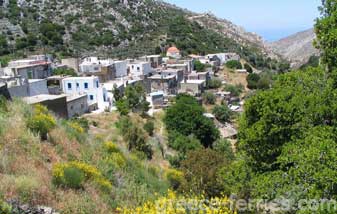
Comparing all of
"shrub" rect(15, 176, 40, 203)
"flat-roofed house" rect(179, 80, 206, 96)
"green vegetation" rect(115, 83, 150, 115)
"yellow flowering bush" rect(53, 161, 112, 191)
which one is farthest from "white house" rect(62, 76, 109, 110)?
"shrub" rect(15, 176, 40, 203)

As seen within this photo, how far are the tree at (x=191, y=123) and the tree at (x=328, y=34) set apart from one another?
82.4ft

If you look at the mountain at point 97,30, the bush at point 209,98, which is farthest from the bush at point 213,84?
the mountain at point 97,30

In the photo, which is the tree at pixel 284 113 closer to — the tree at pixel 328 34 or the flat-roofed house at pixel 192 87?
the tree at pixel 328 34

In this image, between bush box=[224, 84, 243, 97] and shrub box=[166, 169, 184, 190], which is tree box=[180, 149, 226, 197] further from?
bush box=[224, 84, 243, 97]

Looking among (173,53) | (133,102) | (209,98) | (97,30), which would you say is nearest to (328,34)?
(133,102)

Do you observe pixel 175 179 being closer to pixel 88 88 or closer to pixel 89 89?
pixel 89 89

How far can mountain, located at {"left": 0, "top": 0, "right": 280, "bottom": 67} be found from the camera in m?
56.0

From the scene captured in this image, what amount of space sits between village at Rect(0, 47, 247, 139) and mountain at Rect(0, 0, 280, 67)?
694 cm

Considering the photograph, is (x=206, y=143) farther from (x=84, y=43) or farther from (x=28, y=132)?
(x=84, y=43)

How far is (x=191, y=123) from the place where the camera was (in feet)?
111

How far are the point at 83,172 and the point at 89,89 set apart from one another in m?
27.5

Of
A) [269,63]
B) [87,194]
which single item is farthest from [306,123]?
[269,63]

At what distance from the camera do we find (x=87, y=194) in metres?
Answer: 8.09

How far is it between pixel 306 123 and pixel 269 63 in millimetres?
72878
